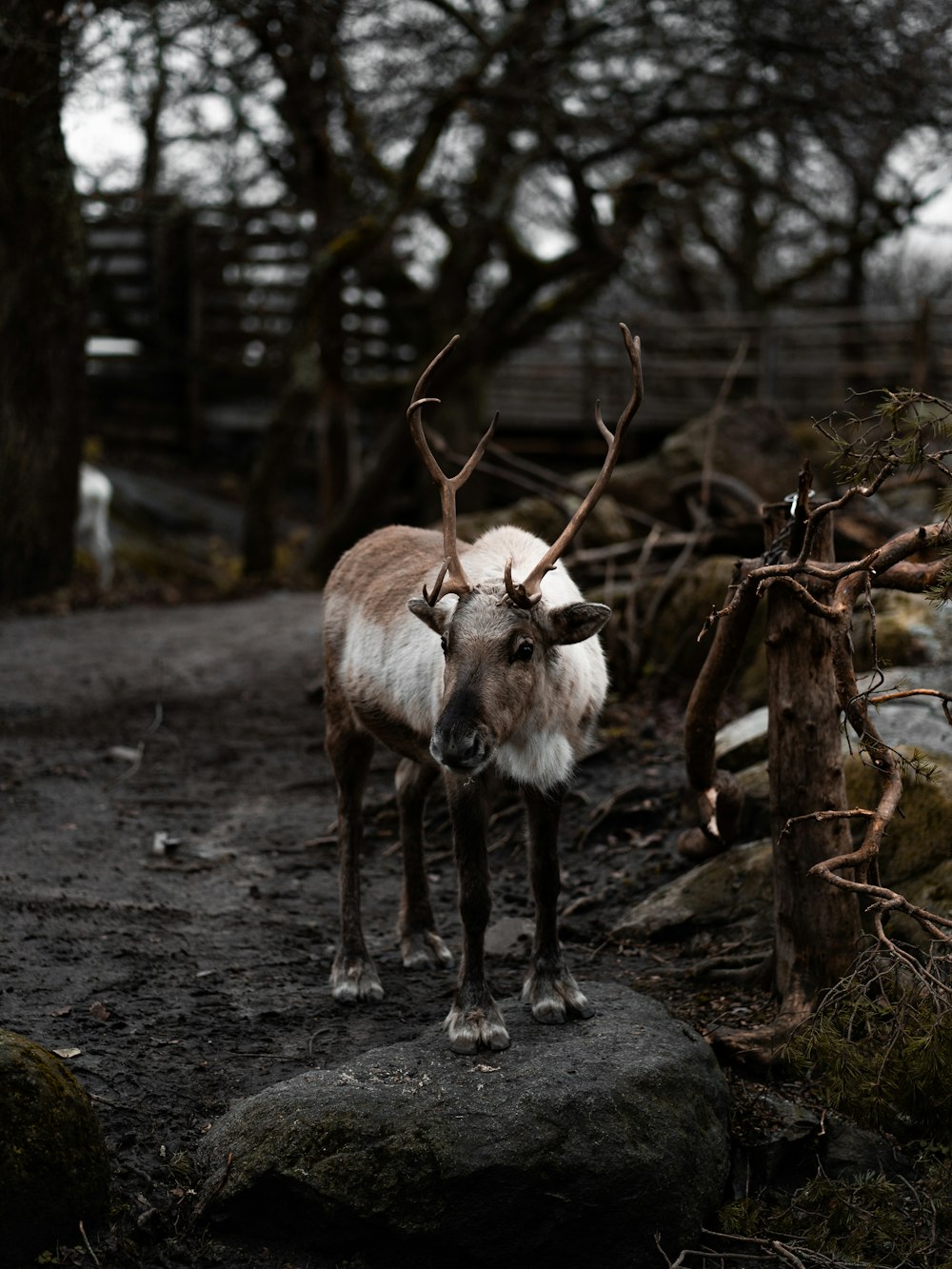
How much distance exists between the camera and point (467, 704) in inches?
153

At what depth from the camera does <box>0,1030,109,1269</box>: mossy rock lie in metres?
3.40

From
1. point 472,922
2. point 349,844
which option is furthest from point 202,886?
point 472,922

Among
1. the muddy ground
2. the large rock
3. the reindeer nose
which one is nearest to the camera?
the large rock

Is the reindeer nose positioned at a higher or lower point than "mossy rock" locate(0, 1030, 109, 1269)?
higher

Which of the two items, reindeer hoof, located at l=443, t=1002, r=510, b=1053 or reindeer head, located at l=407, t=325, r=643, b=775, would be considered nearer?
reindeer head, located at l=407, t=325, r=643, b=775

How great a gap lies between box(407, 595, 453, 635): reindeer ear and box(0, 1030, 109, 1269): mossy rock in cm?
176

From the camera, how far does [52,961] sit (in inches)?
185

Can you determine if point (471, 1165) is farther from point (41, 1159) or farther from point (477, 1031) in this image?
point (41, 1159)

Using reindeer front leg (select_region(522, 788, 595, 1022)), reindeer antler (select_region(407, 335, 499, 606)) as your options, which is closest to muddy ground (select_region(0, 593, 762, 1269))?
reindeer front leg (select_region(522, 788, 595, 1022))

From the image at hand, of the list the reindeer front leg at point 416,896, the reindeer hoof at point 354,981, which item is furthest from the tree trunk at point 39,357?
the reindeer hoof at point 354,981

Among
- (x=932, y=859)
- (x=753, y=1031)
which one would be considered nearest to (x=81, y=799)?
(x=753, y=1031)

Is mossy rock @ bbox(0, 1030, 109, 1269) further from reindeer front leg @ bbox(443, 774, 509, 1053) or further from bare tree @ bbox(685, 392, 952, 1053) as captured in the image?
bare tree @ bbox(685, 392, 952, 1053)

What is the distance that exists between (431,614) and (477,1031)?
1.35 metres

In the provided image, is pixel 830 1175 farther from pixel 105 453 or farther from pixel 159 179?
pixel 159 179
